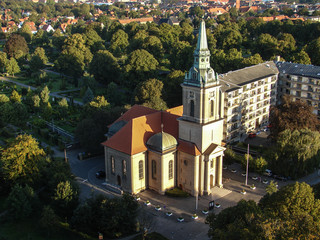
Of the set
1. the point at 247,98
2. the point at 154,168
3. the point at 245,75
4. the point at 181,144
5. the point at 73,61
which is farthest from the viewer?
the point at 73,61

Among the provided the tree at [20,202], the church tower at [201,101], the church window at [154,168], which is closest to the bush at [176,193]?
the church window at [154,168]

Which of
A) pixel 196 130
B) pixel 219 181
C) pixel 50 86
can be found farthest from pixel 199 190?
pixel 50 86

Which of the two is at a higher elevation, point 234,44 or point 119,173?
point 234,44

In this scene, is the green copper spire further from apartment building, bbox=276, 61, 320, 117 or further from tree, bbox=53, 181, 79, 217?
apartment building, bbox=276, 61, 320, 117

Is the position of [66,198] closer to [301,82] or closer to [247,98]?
[247,98]

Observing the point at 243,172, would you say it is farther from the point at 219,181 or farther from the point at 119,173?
the point at 119,173

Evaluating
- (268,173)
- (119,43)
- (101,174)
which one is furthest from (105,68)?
(268,173)
